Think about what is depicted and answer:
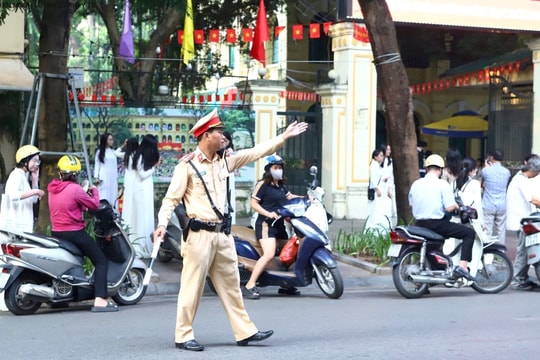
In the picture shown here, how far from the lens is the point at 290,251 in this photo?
11.1 meters

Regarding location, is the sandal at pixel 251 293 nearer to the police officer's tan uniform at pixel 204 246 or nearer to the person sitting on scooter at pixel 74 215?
the person sitting on scooter at pixel 74 215

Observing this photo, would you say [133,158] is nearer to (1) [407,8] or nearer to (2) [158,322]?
(2) [158,322]

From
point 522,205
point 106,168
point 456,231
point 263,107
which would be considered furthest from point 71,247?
point 263,107

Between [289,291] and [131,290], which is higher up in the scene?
[131,290]

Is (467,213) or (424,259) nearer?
(424,259)

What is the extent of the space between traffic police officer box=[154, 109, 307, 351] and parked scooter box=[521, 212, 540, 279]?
5.12 metres

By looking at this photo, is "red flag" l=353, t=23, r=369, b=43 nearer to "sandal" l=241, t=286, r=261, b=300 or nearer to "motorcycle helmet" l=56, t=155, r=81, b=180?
"sandal" l=241, t=286, r=261, b=300

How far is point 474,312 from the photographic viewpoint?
1003cm

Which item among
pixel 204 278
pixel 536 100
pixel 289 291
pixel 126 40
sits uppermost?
pixel 126 40

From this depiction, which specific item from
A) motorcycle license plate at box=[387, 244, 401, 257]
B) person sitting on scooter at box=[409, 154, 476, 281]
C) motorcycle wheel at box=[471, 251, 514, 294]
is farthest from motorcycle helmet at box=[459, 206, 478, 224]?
motorcycle license plate at box=[387, 244, 401, 257]

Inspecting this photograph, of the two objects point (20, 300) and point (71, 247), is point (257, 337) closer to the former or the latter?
point (71, 247)

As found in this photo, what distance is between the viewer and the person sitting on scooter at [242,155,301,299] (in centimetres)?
1098

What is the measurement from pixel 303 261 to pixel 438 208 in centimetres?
168

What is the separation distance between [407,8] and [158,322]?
10.8 m
